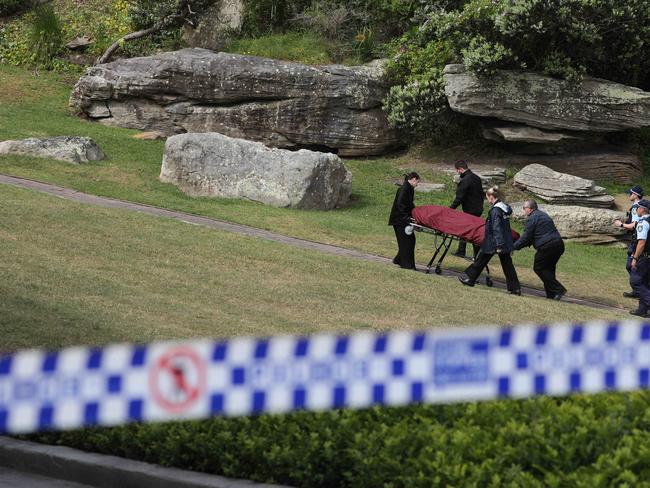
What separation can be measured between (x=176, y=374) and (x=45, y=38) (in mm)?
25994

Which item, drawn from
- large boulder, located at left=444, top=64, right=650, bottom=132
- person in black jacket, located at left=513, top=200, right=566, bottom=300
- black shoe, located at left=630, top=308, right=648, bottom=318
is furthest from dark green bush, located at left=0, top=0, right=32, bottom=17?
black shoe, located at left=630, top=308, right=648, bottom=318

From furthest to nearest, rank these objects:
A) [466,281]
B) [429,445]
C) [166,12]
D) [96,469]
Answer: [166,12], [466,281], [96,469], [429,445]

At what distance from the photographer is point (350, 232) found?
1967cm

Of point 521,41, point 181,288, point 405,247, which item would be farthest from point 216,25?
point 181,288

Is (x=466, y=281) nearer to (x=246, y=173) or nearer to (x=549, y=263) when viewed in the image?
(x=549, y=263)

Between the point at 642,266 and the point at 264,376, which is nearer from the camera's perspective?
the point at 264,376

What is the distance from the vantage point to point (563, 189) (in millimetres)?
23891

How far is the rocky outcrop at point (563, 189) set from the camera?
23.8 metres

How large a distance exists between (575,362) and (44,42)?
26164 millimetres

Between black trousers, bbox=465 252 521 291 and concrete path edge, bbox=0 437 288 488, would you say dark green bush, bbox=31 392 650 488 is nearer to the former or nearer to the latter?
concrete path edge, bbox=0 437 288 488

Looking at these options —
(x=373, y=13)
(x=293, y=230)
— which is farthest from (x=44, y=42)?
Answer: (x=293, y=230)

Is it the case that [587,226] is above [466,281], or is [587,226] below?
below

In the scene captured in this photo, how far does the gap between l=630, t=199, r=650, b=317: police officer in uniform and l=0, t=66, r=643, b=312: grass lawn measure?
3.41 ft

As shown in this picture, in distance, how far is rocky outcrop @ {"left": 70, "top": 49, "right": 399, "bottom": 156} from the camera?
85.5 feet
